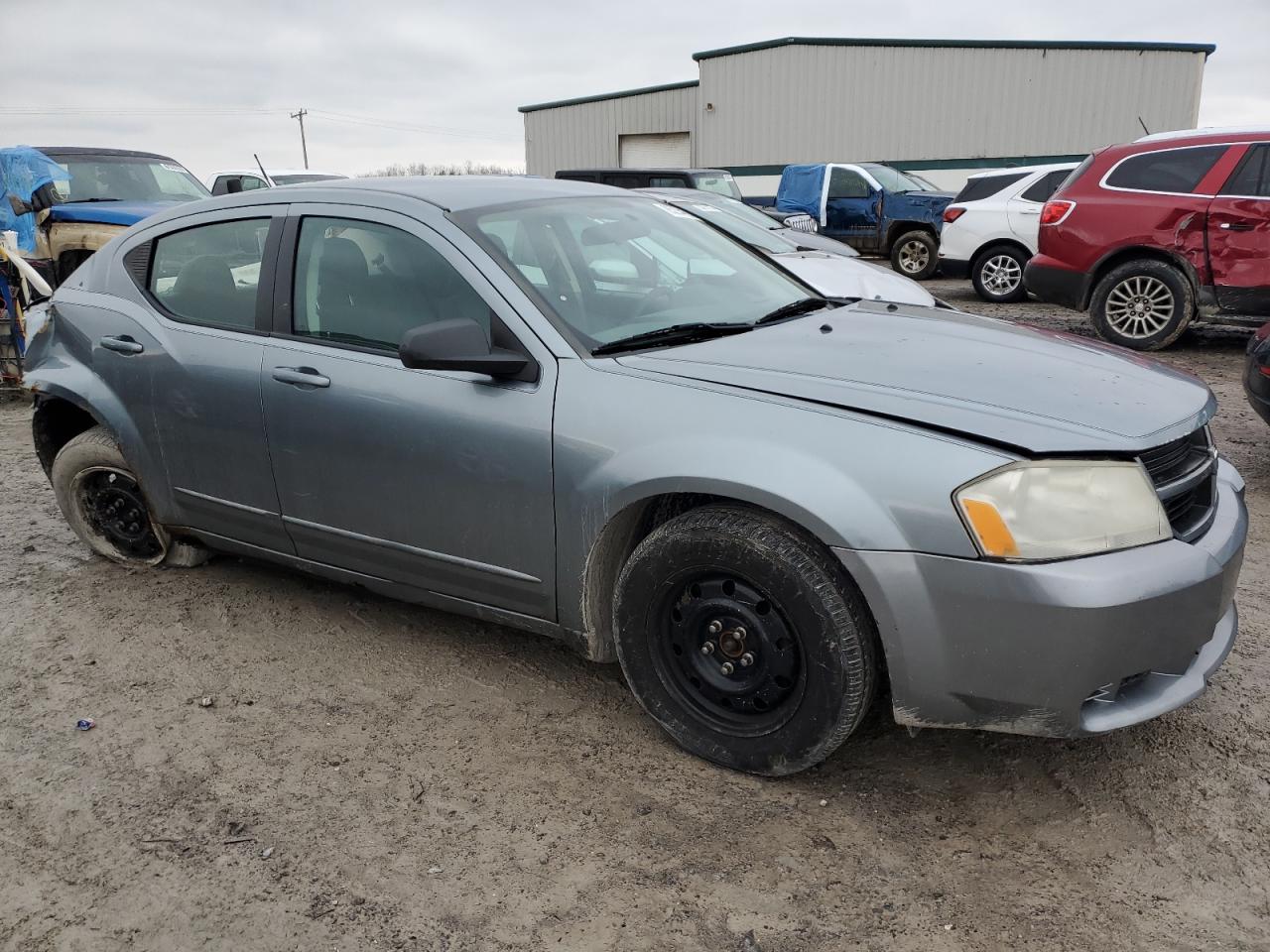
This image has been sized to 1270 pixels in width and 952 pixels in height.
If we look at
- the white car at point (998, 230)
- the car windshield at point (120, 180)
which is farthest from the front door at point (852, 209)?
the car windshield at point (120, 180)

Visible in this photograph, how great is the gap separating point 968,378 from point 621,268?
4.12ft

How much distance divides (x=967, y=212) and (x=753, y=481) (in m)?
11.3

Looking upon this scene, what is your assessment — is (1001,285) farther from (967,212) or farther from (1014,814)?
(1014,814)

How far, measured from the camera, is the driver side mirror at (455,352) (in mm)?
2789

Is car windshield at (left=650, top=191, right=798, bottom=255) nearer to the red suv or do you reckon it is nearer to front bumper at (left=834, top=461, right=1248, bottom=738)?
the red suv

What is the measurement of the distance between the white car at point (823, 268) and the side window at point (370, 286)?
3936 mm

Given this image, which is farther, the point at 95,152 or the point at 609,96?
the point at 609,96

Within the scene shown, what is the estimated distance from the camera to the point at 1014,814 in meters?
2.64

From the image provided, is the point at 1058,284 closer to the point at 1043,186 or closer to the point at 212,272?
the point at 1043,186

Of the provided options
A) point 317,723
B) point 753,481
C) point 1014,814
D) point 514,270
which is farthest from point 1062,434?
point 317,723

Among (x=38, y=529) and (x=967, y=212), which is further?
(x=967, y=212)

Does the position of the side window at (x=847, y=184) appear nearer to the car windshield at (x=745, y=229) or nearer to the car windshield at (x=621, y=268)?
the car windshield at (x=745, y=229)

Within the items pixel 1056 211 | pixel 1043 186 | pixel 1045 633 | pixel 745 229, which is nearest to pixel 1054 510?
pixel 1045 633

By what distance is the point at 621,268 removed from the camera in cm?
340
